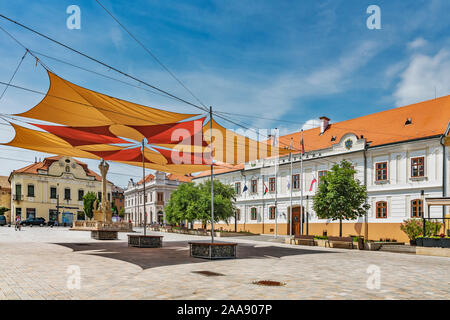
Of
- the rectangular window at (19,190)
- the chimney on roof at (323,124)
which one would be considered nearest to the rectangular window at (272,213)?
the chimney on roof at (323,124)

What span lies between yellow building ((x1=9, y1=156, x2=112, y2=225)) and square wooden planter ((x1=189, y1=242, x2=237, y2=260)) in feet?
173

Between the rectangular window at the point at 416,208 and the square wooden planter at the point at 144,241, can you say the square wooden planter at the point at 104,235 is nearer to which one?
the square wooden planter at the point at 144,241

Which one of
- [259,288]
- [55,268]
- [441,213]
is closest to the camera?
[259,288]

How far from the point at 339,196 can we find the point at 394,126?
10557 mm

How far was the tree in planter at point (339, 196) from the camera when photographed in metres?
27.6

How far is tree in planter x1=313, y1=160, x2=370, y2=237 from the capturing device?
90.6 feet

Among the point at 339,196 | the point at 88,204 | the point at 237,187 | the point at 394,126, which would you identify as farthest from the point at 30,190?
the point at 394,126

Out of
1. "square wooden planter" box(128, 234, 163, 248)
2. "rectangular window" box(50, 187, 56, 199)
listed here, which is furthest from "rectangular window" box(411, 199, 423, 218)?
"rectangular window" box(50, 187, 56, 199)

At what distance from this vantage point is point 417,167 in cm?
2950
